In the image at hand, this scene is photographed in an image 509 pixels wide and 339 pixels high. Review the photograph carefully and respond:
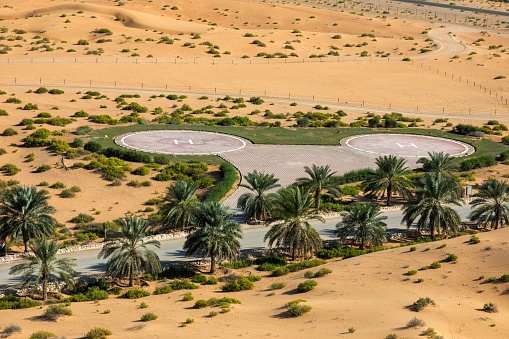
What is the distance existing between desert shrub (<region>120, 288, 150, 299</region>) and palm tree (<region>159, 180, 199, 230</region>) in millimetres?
10796

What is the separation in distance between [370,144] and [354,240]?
97.5ft

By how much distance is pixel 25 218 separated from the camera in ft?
169

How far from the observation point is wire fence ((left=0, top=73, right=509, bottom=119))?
103188mm

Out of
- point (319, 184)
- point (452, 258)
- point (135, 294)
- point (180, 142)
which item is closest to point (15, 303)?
point (135, 294)

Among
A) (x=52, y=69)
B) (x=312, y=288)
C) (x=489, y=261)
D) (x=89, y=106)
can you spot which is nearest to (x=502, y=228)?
(x=489, y=261)

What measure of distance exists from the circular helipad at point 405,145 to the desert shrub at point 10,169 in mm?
29621

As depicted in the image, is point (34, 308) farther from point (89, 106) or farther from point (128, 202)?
point (89, 106)

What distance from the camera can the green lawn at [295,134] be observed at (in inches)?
3182

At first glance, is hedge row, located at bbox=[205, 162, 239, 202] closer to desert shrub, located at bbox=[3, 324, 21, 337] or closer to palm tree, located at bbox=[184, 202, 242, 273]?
palm tree, located at bbox=[184, 202, 242, 273]

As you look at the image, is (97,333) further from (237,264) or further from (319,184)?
(319,184)

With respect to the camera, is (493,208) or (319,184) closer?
(493,208)

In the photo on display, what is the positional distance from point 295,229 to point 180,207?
28.0 feet

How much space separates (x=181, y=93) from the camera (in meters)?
105

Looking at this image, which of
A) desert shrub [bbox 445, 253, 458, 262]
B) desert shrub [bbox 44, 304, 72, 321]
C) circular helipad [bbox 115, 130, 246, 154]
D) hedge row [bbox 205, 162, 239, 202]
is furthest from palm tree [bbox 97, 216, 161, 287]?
circular helipad [bbox 115, 130, 246, 154]
